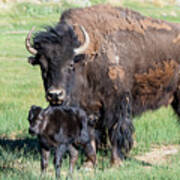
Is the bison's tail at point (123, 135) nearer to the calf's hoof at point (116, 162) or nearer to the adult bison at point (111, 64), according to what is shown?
the adult bison at point (111, 64)

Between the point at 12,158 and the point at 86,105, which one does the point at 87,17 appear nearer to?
the point at 86,105

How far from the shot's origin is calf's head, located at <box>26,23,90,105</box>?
19.8 ft

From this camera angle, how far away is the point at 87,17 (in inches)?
268

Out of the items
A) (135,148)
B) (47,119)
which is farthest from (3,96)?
(47,119)

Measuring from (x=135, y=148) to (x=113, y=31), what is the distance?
1960 mm

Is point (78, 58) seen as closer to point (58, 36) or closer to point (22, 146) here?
point (58, 36)

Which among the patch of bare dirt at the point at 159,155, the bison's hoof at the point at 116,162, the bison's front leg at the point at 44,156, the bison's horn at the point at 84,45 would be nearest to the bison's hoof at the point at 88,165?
the bison's hoof at the point at 116,162

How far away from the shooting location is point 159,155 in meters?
7.23

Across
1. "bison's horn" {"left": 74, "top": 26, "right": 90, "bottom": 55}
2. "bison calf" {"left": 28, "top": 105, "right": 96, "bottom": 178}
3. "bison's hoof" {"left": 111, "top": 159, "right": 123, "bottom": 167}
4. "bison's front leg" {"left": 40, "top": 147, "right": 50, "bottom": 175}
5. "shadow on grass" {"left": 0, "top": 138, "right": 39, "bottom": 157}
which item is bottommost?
"bison's hoof" {"left": 111, "top": 159, "right": 123, "bottom": 167}

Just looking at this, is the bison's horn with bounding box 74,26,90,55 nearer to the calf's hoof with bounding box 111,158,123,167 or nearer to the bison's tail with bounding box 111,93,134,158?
the bison's tail with bounding box 111,93,134,158

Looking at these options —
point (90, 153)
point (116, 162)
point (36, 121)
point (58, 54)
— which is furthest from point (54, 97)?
point (116, 162)

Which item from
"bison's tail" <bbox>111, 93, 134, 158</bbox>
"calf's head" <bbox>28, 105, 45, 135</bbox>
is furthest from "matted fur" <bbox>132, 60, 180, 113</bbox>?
"calf's head" <bbox>28, 105, 45, 135</bbox>

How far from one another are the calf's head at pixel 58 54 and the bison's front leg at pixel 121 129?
2.74 feet

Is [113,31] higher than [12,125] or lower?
higher
